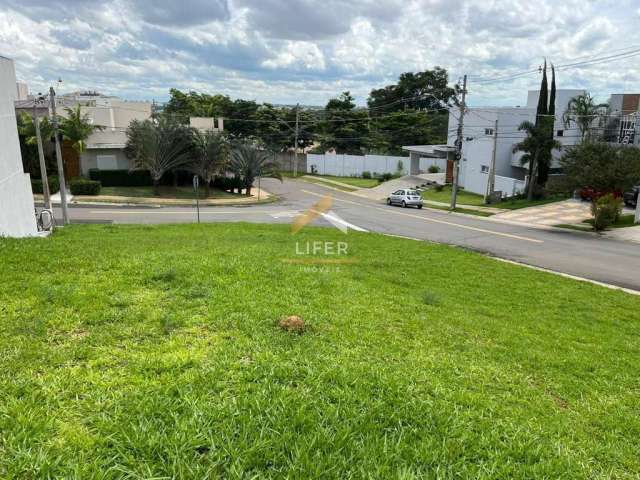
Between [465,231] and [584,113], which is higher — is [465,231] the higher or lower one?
the lower one

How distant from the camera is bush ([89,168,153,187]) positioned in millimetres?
35688

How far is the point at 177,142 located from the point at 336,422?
113 feet

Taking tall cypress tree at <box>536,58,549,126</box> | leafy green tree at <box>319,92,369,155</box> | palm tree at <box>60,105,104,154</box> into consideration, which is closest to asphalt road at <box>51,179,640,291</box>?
palm tree at <box>60,105,104,154</box>

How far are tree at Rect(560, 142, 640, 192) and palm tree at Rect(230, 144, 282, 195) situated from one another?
2315 centimetres

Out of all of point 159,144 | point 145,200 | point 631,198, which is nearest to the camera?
point 631,198

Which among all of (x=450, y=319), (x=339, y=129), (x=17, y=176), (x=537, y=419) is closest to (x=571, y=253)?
(x=450, y=319)

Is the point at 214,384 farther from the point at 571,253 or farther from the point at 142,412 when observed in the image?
the point at 571,253

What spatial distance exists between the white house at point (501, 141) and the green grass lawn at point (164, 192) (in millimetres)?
22472

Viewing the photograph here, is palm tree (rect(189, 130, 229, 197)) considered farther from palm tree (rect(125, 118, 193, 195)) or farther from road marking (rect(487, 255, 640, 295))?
road marking (rect(487, 255, 640, 295))

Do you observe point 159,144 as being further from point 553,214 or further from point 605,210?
point 605,210

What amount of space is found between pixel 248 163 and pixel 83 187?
12.7 m

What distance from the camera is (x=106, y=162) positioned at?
36688 millimetres

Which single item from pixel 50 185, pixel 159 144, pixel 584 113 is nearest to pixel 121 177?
pixel 159 144

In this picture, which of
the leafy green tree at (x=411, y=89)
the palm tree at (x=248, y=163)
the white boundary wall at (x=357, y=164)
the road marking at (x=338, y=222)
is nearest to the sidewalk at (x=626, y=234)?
the road marking at (x=338, y=222)
